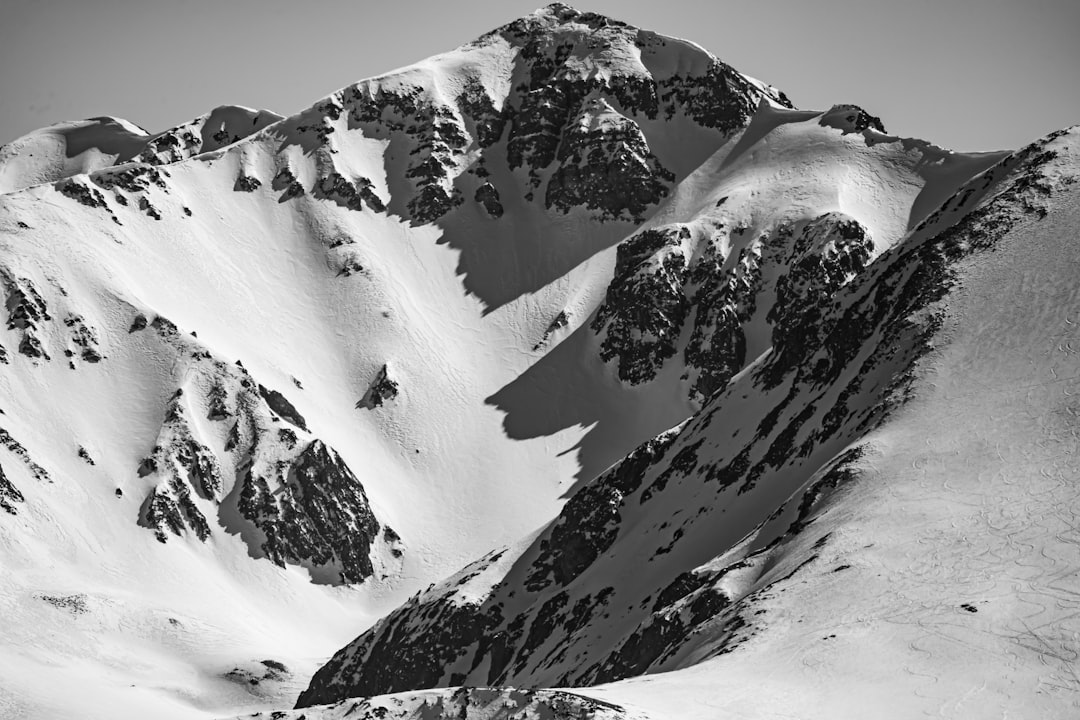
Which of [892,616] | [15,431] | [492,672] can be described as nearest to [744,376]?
[492,672]

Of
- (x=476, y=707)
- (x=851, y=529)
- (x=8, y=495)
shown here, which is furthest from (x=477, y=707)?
(x=8, y=495)

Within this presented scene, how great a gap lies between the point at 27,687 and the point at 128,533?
40.4 m

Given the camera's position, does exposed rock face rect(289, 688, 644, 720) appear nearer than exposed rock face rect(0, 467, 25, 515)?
Yes

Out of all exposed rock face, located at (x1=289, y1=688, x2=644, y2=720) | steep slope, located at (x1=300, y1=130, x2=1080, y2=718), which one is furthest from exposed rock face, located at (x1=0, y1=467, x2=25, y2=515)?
exposed rock face, located at (x1=289, y1=688, x2=644, y2=720)

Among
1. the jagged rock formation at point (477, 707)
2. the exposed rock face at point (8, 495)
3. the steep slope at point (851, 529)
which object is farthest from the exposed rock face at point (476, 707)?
the exposed rock face at point (8, 495)

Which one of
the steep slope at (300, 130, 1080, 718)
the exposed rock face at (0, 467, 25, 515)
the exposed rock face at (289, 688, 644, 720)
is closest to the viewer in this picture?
the exposed rock face at (289, 688, 644, 720)

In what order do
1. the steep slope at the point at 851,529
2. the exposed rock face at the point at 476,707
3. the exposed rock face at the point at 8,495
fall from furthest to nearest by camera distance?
the exposed rock face at the point at 8,495 < the steep slope at the point at 851,529 < the exposed rock face at the point at 476,707

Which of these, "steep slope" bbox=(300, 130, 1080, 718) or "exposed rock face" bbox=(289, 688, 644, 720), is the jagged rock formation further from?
"steep slope" bbox=(300, 130, 1080, 718)

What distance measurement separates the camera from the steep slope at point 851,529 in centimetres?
6031

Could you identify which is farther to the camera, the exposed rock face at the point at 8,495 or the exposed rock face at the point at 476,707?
the exposed rock face at the point at 8,495

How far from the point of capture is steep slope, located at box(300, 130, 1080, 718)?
60312 millimetres

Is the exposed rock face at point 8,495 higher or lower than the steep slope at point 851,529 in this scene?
higher

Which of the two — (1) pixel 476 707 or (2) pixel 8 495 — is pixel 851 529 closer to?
(1) pixel 476 707

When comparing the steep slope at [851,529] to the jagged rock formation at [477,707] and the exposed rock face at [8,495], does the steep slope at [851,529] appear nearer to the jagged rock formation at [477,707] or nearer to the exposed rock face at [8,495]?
the jagged rock formation at [477,707]
